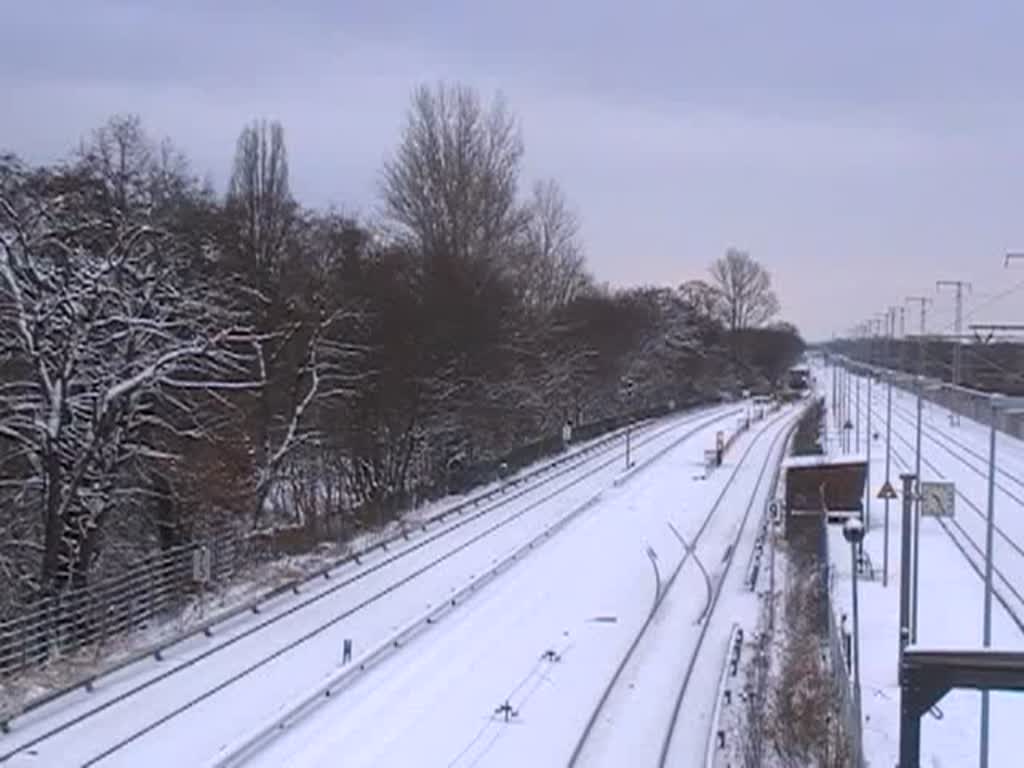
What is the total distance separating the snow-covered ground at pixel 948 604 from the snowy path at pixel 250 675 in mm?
7967

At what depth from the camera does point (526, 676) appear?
21.5 metres

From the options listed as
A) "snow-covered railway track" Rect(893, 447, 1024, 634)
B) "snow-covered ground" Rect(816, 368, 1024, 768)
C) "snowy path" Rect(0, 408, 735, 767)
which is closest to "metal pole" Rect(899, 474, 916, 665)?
"snow-covered ground" Rect(816, 368, 1024, 768)

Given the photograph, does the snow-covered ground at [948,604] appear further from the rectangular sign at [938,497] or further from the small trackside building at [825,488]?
the rectangular sign at [938,497]

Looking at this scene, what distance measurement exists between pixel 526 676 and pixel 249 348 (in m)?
16.8

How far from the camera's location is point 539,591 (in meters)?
29.1

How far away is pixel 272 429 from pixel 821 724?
23.3 meters

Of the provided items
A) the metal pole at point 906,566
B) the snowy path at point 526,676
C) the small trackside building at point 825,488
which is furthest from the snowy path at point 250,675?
the small trackside building at point 825,488

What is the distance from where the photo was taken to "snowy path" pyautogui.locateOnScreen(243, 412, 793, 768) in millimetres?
17594

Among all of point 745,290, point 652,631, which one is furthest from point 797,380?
point 652,631

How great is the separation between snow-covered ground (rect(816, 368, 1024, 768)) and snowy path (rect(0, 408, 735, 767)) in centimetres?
797

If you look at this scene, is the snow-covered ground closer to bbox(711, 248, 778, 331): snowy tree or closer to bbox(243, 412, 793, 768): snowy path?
bbox(243, 412, 793, 768): snowy path

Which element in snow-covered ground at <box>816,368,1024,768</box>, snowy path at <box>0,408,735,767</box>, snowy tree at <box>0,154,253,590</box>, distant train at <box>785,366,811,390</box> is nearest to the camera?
snow-covered ground at <box>816,368,1024,768</box>

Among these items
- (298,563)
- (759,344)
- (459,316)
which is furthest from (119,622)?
(759,344)

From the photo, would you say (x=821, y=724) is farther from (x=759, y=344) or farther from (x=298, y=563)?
(x=759, y=344)
